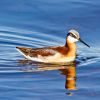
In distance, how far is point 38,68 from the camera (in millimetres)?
16906

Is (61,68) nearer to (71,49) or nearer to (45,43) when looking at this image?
(71,49)

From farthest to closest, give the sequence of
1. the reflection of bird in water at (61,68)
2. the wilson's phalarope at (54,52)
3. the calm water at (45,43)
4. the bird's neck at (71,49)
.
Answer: the bird's neck at (71,49) → the wilson's phalarope at (54,52) → the reflection of bird in water at (61,68) → the calm water at (45,43)

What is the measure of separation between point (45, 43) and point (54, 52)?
1.41 metres

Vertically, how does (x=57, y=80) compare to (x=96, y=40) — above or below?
below

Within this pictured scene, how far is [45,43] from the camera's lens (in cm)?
1881

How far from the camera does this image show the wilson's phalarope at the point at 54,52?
57.1 ft

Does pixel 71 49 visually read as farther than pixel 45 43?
No

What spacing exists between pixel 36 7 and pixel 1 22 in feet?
8.05

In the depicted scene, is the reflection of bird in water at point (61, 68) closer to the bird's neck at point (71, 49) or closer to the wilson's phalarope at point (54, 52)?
the wilson's phalarope at point (54, 52)

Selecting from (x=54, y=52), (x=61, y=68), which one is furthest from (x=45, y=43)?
(x=61, y=68)

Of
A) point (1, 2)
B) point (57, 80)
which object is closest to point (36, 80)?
point (57, 80)

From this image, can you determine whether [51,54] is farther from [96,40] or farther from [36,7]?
[36,7]

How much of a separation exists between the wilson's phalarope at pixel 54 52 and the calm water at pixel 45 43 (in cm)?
26

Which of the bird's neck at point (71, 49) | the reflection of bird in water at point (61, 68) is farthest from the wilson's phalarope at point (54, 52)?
the reflection of bird in water at point (61, 68)
